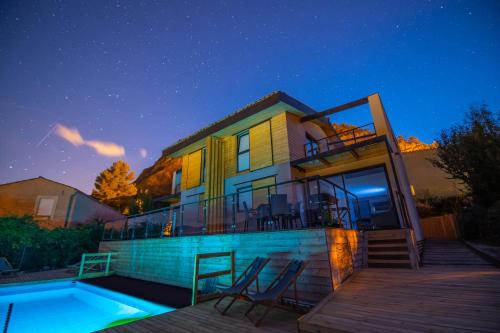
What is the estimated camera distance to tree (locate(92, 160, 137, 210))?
3300 cm

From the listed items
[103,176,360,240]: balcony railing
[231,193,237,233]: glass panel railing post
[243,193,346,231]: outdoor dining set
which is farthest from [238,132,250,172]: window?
[243,193,346,231]: outdoor dining set

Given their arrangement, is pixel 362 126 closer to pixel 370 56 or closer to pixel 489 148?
pixel 489 148

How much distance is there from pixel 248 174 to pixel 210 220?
3976 millimetres

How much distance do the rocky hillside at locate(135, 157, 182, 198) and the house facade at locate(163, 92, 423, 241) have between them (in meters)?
24.0

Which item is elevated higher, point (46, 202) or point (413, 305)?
point (46, 202)

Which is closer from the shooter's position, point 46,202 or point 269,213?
point 269,213

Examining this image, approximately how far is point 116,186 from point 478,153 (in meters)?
41.6

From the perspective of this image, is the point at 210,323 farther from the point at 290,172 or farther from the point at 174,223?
the point at 290,172

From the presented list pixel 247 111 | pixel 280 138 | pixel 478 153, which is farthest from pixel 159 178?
pixel 478 153

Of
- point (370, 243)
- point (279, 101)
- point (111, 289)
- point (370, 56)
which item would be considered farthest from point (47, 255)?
point (370, 56)

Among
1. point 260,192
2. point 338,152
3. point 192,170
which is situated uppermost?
point 192,170

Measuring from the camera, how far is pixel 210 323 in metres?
3.57

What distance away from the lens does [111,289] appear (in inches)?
303

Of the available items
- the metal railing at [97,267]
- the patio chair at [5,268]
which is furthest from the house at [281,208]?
the patio chair at [5,268]
